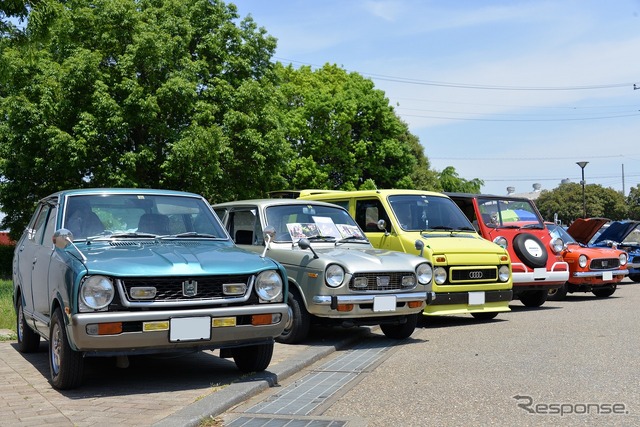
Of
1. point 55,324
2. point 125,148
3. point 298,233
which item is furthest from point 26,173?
point 55,324

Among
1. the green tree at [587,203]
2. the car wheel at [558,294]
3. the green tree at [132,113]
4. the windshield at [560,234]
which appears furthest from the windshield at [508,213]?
the green tree at [587,203]

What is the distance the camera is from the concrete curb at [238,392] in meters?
5.06

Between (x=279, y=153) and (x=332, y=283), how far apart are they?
851 inches

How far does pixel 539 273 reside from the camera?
1308 centimetres

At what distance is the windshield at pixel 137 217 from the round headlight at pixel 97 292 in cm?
122

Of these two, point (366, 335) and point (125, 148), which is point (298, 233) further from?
point (125, 148)

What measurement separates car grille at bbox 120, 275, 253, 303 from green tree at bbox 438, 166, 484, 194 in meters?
62.1

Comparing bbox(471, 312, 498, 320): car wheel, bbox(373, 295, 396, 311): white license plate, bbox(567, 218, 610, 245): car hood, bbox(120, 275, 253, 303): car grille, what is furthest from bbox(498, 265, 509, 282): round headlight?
bbox(567, 218, 610, 245): car hood

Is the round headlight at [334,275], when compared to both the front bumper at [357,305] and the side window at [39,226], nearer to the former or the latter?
the front bumper at [357,305]

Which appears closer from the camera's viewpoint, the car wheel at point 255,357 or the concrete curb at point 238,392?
the concrete curb at point 238,392

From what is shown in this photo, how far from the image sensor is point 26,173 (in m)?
26.1

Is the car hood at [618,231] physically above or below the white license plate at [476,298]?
above

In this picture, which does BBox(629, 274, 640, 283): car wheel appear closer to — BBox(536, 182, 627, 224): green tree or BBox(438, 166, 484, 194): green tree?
BBox(438, 166, 484, 194): green tree

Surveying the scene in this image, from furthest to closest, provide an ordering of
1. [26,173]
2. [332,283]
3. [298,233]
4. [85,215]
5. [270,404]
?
[26,173] → [298,233] → [332,283] → [85,215] → [270,404]
